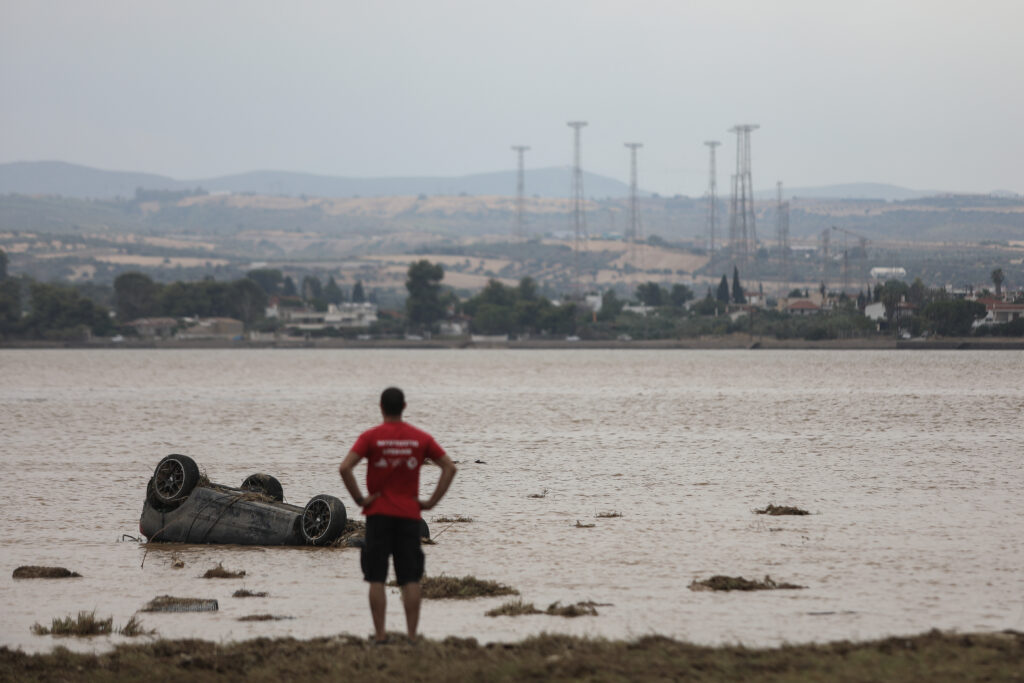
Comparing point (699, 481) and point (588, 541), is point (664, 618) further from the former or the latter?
point (699, 481)

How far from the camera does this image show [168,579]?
18391mm

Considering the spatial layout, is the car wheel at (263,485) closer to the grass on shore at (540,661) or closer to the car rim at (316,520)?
the car rim at (316,520)

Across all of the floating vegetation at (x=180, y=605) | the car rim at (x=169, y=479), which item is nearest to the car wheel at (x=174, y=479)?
the car rim at (x=169, y=479)

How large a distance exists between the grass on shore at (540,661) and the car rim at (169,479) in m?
8.40

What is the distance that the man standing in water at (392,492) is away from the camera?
40.3ft

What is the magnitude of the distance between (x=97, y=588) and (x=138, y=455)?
21.7 metres

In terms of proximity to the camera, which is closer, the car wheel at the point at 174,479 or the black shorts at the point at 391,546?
the black shorts at the point at 391,546

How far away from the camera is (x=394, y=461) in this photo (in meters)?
12.3

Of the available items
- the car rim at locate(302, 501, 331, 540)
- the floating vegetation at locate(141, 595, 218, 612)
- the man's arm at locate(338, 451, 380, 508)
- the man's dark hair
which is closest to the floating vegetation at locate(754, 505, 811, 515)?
the car rim at locate(302, 501, 331, 540)

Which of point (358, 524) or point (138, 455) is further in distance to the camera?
point (138, 455)

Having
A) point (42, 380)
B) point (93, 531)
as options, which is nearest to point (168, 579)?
point (93, 531)

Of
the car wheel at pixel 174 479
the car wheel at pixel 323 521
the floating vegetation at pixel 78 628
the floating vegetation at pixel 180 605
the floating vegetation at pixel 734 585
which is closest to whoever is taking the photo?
the floating vegetation at pixel 78 628

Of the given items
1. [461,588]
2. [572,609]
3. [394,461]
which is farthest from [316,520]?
[394,461]

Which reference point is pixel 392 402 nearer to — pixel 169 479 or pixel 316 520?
pixel 316 520
